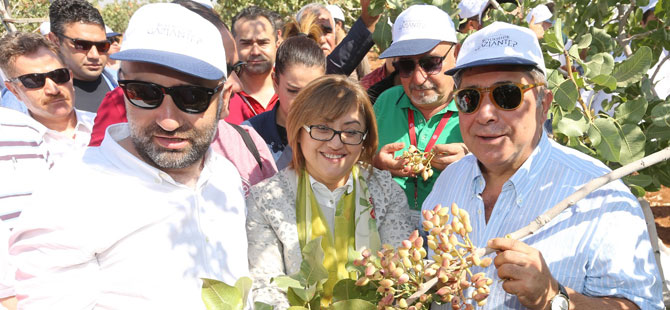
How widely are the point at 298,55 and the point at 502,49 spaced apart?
197 centimetres

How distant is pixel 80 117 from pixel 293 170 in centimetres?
243

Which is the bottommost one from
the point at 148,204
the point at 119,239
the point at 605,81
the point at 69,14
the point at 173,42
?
the point at 69,14

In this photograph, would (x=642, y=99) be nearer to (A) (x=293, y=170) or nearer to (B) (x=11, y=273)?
(A) (x=293, y=170)

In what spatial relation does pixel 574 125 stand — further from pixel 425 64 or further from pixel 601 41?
pixel 425 64

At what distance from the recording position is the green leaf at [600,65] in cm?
217

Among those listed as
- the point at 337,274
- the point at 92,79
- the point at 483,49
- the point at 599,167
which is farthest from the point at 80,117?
the point at 599,167

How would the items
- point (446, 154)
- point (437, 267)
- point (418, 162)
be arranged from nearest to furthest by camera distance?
point (437, 267) < point (418, 162) < point (446, 154)

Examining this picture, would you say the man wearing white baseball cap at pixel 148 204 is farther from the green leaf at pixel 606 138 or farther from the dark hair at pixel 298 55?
the green leaf at pixel 606 138

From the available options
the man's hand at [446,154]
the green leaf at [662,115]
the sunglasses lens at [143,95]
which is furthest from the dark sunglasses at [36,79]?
the green leaf at [662,115]

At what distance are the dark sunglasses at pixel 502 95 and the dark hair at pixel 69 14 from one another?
4612 millimetres

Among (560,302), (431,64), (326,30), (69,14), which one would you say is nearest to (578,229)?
(560,302)

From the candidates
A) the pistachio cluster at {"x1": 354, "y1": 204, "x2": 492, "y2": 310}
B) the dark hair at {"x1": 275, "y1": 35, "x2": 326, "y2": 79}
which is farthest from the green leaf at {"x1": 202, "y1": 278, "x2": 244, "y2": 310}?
the dark hair at {"x1": 275, "y1": 35, "x2": 326, "y2": 79}

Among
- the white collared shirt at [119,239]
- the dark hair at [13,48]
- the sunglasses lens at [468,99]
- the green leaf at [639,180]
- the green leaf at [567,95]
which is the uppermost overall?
the green leaf at [567,95]

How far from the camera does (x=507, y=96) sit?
224 centimetres
